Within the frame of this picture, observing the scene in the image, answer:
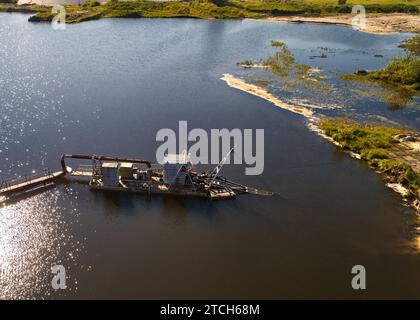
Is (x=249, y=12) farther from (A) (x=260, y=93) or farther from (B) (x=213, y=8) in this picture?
(A) (x=260, y=93)

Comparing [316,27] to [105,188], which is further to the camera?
[316,27]

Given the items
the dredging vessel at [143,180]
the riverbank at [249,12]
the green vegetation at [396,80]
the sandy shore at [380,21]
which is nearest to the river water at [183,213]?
the dredging vessel at [143,180]

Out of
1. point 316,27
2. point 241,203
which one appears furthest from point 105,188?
point 316,27

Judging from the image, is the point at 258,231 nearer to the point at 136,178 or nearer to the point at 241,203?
the point at 241,203

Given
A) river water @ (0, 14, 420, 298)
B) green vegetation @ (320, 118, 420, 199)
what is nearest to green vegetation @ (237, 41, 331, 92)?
river water @ (0, 14, 420, 298)

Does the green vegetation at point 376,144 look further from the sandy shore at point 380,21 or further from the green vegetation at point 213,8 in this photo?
the green vegetation at point 213,8

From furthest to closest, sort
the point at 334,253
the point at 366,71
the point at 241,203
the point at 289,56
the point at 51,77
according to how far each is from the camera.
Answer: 1. the point at 289,56
2. the point at 366,71
3. the point at 51,77
4. the point at 241,203
5. the point at 334,253

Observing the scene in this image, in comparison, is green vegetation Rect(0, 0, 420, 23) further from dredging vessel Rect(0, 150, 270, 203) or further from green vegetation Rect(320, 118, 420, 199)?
dredging vessel Rect(0, 150, 270, 203)

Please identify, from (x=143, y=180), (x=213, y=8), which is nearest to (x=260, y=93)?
(x=143, y=180)
